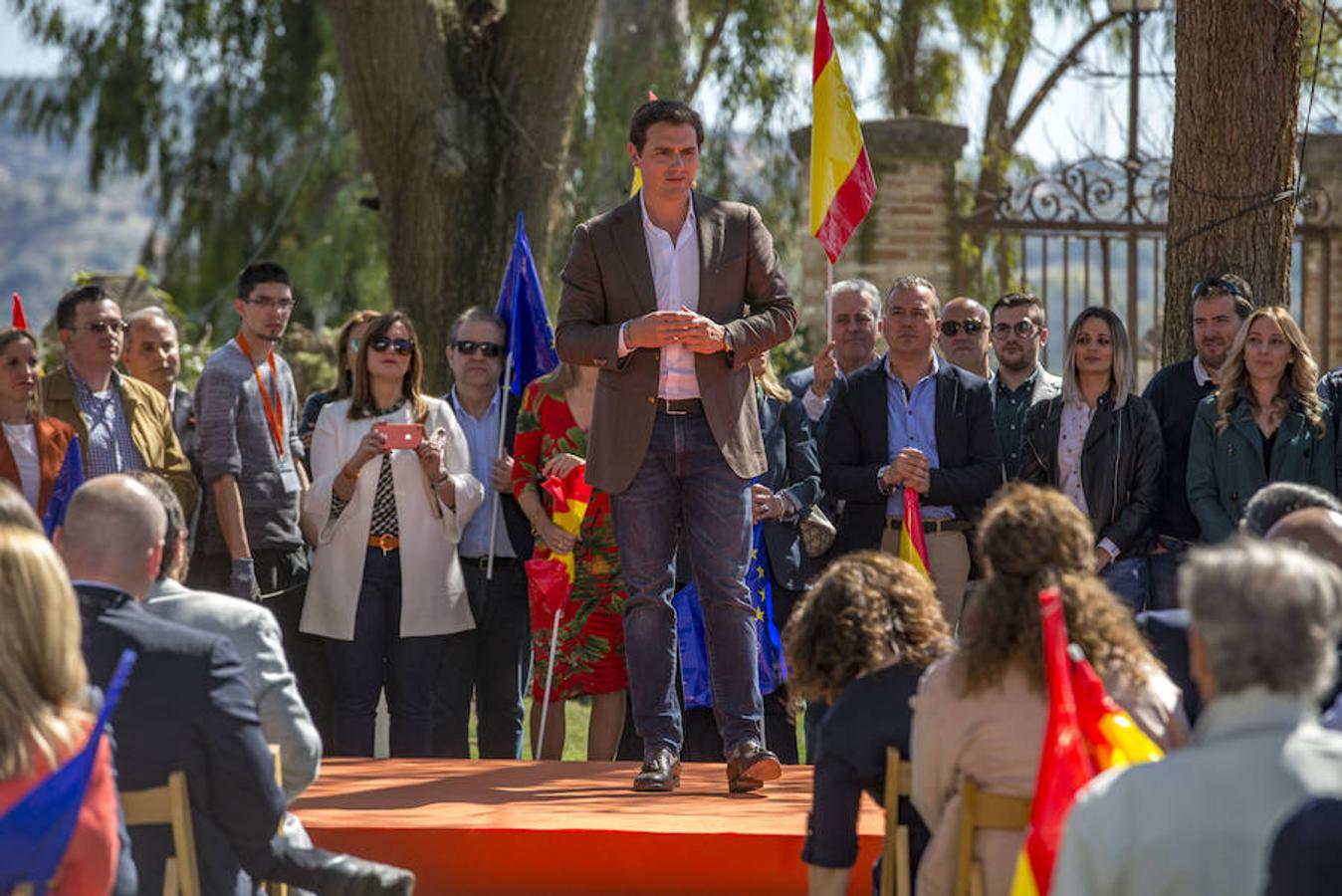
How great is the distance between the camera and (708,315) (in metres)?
6.05

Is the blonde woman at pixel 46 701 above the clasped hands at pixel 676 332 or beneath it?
beneath

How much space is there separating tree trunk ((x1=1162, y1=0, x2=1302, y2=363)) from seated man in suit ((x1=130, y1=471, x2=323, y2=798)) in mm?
5092

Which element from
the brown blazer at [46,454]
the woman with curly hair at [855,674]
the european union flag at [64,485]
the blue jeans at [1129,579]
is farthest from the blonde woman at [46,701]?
the blue jeans at [1129,579]

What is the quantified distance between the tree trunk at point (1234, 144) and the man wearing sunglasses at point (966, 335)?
2.94ft

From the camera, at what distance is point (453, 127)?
420 inches

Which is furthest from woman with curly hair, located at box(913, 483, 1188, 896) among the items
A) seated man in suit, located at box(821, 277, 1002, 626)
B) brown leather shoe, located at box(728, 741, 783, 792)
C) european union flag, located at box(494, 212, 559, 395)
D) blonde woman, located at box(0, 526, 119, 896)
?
european union flag, located at box(494, 212, 559, 395)

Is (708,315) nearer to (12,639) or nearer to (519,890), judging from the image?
(519,890)

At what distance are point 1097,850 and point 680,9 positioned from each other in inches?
600

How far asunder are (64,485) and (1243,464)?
4122mm

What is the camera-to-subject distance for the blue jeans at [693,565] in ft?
19.8

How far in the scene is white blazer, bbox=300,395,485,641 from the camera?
748 cm

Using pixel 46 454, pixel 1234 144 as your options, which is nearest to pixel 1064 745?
pixel 46 454

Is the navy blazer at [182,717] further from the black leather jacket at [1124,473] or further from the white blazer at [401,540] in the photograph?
the black leather jacket at [1124,473]

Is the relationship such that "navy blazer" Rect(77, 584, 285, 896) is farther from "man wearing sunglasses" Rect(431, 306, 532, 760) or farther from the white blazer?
"man wearing sunglasses" Rect(431, 306, 532, 760)
